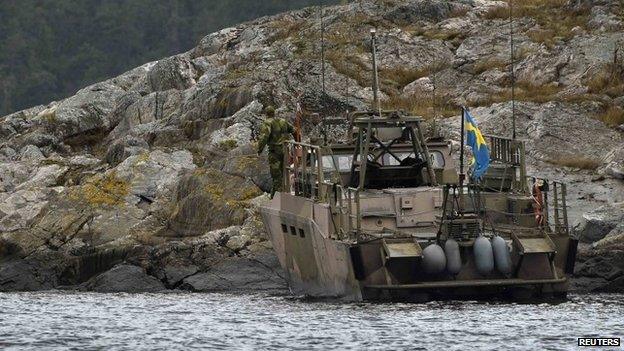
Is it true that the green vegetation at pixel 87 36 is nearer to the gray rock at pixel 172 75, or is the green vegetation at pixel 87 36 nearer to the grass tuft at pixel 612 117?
the gray rock at pixel 172 75

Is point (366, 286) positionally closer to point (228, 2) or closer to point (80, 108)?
point (80, 108)

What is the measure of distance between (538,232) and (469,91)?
59.0 ft

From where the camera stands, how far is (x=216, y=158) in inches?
1708

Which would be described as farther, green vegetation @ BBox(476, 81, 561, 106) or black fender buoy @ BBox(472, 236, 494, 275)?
green vegetation @ BBox(476, 81, 561, 106)

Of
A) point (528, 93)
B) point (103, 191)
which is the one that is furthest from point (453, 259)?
point (528, 93)

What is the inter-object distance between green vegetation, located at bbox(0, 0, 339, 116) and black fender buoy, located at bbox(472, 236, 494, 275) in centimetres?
7921

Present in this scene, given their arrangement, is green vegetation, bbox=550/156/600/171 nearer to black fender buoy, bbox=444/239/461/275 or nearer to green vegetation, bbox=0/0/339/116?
black fender buoy, bbox=444/239/461/275

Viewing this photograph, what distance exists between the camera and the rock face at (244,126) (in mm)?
38938

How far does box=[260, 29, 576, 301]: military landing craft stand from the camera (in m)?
29.3

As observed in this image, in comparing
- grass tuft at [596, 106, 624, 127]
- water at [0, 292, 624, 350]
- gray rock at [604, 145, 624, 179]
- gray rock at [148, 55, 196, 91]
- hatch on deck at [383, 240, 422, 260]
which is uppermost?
gray rock at [148, 55, 196, 91]

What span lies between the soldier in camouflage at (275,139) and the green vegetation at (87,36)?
7180 cm

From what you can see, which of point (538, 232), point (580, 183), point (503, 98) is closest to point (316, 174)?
point (538, 232)

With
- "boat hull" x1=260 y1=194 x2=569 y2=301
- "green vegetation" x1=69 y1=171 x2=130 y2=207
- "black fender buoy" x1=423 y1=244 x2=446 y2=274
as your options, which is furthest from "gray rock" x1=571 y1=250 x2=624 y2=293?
"green vegetation" x1=69 y1=171 x2=130 y2=207

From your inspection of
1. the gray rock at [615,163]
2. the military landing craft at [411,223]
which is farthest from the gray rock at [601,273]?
the gray rock at [615,163]
